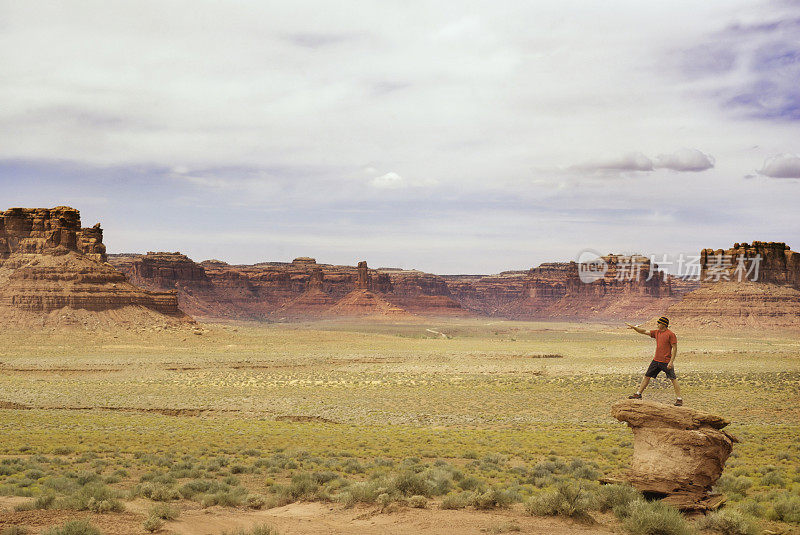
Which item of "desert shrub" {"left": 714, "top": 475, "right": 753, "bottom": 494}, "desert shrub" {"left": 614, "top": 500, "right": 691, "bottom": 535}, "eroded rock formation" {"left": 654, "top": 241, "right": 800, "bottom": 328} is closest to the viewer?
"desert shrub" {"left": 614, "top": 500, "right": 691, "bottom": 535}

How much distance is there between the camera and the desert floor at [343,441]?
38.6 feet

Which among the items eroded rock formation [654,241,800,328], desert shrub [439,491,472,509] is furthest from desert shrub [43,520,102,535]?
eroded rock formation [654,241,800,328]

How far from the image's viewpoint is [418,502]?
40.3ft

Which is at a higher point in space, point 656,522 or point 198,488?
point 656,522

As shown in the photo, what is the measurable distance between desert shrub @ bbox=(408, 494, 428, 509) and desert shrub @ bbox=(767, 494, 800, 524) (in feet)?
19.3

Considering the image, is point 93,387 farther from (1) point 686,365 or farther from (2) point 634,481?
(1) point 686,365

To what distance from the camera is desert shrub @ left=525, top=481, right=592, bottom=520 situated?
11320 mm

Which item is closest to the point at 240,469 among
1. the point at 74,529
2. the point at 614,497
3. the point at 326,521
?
the point at 326,521

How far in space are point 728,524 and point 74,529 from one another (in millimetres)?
9554

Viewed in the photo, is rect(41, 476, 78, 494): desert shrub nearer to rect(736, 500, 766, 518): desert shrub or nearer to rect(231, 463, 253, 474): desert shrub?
rect(231, 463, 253, 474): desert shrub

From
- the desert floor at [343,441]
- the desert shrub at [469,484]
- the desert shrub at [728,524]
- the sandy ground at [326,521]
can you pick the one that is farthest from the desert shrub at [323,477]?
the desert shrub at [728,524]

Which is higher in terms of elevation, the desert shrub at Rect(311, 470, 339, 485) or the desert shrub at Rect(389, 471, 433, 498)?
the desert shrub at Rect(389, 471, 433, 498)

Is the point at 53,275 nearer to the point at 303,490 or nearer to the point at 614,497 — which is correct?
the point at 303,490

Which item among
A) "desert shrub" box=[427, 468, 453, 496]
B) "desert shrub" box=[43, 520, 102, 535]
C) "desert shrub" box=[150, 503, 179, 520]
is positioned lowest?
"desert shrub" box=[427, 468, 453, 496]
